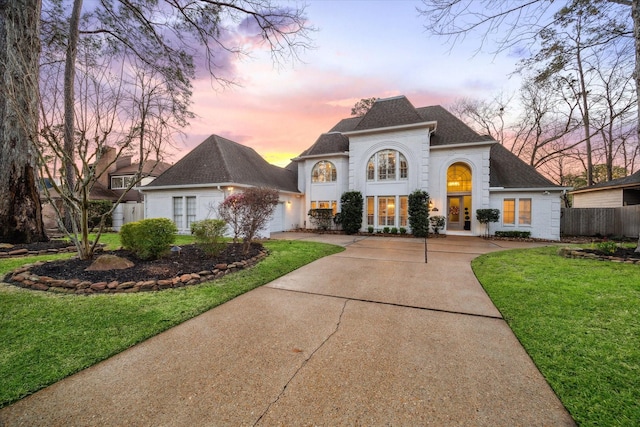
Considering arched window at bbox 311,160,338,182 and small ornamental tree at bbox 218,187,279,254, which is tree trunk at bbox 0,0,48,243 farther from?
arched window at bbox 311,160,338,182

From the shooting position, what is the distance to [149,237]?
5602 mm

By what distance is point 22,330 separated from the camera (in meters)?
2.79

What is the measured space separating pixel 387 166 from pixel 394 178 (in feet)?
2.78

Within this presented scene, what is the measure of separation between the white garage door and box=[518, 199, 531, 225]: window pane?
1334 cm

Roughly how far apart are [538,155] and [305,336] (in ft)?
92.1

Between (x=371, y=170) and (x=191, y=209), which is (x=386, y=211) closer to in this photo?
(x=371, y=170)

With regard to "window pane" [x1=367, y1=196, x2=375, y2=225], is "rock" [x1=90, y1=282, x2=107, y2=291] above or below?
below

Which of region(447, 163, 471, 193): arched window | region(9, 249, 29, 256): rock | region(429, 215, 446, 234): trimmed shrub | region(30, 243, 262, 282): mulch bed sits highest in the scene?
region(447, 163, 471, 193): arched window

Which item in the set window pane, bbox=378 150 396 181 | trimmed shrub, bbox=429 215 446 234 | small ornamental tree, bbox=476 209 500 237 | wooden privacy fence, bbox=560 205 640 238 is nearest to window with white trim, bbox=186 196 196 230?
window pane, bbox=378 150 396 181

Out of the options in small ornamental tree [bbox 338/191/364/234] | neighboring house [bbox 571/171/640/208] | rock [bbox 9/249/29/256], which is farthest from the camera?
small ornamental tree [bbox 338/191/364/234]

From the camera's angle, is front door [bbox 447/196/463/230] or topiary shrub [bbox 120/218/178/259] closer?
topiary shrub [bbox 120/218/178/259]

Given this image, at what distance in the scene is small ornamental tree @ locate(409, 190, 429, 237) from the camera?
12805 mm

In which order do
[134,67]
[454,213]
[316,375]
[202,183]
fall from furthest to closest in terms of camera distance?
[454,213] → [202,183] → [134,67] → [316,375]

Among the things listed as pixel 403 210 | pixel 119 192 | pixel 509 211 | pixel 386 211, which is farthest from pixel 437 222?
pixel 119 192
